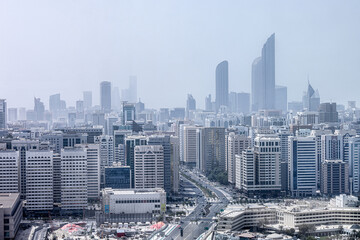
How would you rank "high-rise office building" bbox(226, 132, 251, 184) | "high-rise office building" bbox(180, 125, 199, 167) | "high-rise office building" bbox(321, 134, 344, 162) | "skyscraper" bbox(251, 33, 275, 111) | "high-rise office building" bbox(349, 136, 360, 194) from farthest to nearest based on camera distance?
"skyscraper" bbox(251, 33, 275, 111), "high-rise office building" bbox(180, 125, 199, 167), "high-rise office building" bbox(226, 132, 251, 184), "high-rise office building" bbox(321, 134, 344, 162), "high-rise office building" bbox(349, 136, 360, 194)

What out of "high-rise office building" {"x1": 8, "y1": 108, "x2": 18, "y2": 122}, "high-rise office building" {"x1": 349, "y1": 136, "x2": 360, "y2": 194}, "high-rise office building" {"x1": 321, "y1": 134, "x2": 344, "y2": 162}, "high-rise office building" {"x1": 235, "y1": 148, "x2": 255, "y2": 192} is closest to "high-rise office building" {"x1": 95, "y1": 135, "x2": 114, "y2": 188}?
"high-rise office building" {"x1": 235, "y1": 148, "x2": 255, "y2": 192}

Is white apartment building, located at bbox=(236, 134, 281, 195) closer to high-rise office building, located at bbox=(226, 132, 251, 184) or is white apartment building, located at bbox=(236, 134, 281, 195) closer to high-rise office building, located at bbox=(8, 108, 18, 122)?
high-rise office building, located at bbox=(226, 132, 251, 184)

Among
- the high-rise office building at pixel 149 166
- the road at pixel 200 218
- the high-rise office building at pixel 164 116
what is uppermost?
the high-rise office building at pixel 164 116

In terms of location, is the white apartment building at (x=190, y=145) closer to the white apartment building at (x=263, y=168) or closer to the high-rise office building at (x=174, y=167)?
the high-rise office building at (x=174, y=167)

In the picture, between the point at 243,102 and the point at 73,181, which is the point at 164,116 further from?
the point at 73,181

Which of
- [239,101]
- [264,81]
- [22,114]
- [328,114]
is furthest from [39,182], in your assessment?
[239,101]

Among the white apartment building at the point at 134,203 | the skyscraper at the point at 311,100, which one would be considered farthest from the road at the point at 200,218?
the skyscraper at the point at 311,100

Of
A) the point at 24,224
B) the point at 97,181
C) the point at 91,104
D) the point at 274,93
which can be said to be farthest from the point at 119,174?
the point at 274,93
